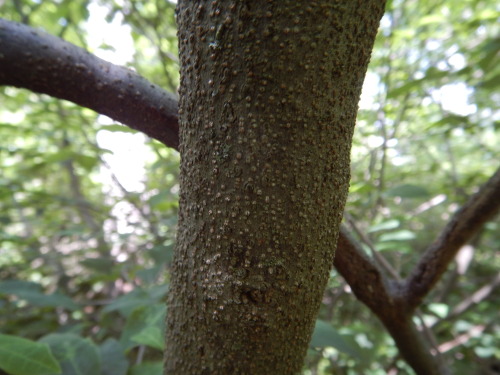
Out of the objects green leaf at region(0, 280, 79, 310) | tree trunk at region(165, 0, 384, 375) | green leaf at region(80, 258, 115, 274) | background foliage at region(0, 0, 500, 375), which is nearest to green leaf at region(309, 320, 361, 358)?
background foliage at region(0, 0, 500, 375)

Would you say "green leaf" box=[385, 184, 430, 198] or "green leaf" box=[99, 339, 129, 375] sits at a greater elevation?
"green leaf" box=[385, 184, 430, 198]

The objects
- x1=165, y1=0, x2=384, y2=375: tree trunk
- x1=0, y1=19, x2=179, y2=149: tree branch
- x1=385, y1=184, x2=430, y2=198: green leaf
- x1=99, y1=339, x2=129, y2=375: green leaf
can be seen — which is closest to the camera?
x1=165, y1=0, x2=384, y2=375: tree trunk

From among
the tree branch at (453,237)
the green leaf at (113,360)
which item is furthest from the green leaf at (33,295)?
the tree branch at (453,237)

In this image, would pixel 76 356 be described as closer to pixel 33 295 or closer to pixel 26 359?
pixel 26 359

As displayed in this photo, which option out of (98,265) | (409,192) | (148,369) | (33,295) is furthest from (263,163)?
(98,265)

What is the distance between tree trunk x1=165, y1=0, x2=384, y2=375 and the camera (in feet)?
1.01

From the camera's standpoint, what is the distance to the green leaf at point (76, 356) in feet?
2.46

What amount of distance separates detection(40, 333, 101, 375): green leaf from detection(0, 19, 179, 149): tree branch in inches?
23.1

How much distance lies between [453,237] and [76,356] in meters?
0.87

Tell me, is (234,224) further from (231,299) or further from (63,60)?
(63,60)

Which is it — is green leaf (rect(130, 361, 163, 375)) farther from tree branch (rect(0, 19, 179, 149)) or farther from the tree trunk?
tree branch (rect(0, 19, 179, 149))

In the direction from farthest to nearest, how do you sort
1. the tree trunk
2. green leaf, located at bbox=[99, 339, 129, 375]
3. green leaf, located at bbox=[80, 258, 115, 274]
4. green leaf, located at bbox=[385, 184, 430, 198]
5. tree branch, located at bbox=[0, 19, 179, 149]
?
green leaf, located at bbox=[80, 258, 115, 274], green leaf, located at bbox=[385, 184, 430, 198], green leaf, located at bbox=[99, 339, 129, 375], tree branch, located at bbox=[0, 19, 179, 149], the tree trunk

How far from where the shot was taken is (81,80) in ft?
1.64

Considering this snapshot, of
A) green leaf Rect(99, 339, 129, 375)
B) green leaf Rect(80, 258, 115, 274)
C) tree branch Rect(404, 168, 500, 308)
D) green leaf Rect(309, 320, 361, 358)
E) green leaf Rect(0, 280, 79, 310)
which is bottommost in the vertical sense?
green leaf Rect(99, 339, 129, 375)
